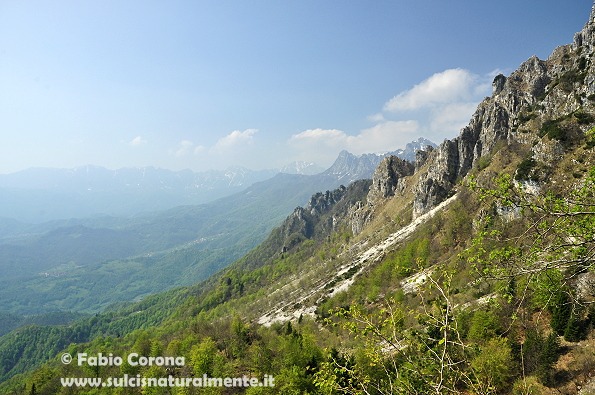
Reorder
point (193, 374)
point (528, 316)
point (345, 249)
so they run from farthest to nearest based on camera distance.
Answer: point (345, 249) → point (193, 374) → point (528, 316)

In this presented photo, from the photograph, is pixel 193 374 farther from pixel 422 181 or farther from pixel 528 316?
pixel 422 181

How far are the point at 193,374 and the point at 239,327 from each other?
752 inches

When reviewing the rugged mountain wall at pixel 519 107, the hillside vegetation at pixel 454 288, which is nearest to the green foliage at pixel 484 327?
the hillside vegetation at pixel 454 288

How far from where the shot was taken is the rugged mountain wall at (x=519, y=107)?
99.4m

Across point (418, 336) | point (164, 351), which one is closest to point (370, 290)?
point (164, 351)

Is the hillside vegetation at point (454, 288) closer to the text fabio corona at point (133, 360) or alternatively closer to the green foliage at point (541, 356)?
the green foliage at point (541, 356)

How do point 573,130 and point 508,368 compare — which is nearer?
point 508,368

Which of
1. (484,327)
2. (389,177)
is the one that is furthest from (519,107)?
(484,327)

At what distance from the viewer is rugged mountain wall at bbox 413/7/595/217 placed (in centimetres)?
9944

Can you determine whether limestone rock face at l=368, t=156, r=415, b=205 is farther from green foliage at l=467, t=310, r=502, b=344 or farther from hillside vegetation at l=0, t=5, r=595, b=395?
green foliage at l=467, t=310, r=502, b=344

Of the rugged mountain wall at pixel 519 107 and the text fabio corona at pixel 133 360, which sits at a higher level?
the rugged mountain wall at pixel 519 107

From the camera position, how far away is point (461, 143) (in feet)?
468

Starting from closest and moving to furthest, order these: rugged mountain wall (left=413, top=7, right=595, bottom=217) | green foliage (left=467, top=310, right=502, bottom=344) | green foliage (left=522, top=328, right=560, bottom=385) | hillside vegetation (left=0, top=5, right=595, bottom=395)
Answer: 1. hillside vegetation (left=0, top=5, right=595, bottom=395)
2. green foliage (left=522, top=328, right=560, bottom=385)
3. green foliage (left=467, top=310, right=502, bottom=344)
4. rugged mountain wall (left=413, top=7, right=595, bottom=217)

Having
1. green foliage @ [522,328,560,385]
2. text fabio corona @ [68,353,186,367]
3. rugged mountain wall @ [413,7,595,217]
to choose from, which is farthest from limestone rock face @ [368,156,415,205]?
green foliage @ [522,328,560,385]
